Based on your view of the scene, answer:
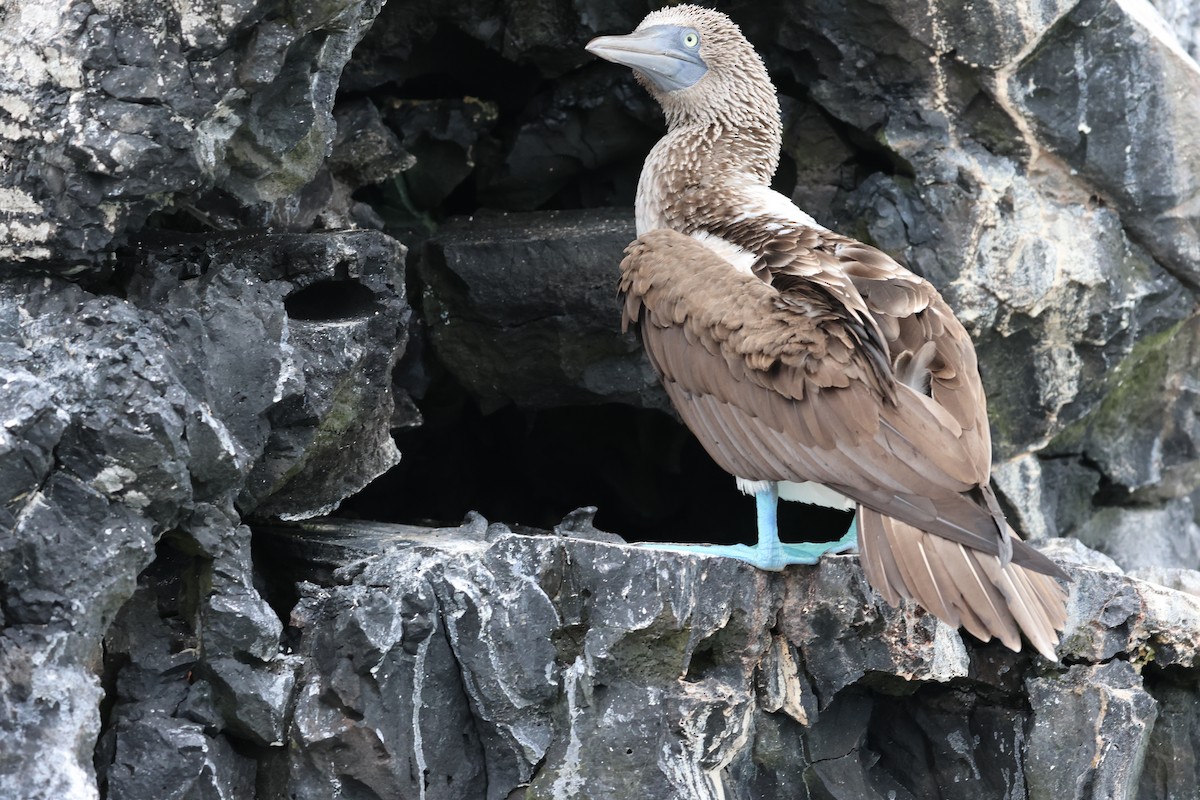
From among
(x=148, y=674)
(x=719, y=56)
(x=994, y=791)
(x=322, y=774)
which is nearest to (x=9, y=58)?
(x=148, y=674)

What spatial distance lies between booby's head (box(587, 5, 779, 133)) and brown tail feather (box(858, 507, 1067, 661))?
1.78 metres

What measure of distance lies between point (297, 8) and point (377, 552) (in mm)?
1476

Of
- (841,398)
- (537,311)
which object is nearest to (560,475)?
(537,311)

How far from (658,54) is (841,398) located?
5.30ft

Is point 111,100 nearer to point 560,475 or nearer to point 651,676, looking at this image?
point 651,676

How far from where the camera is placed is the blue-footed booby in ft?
10.4

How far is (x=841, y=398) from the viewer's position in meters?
3.37

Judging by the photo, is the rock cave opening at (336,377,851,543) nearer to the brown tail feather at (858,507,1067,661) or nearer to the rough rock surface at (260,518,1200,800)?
the rough rock surface at (260,518,1200,800)

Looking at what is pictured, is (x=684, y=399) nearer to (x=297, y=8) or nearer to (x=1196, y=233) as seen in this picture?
(x=297, y=8)

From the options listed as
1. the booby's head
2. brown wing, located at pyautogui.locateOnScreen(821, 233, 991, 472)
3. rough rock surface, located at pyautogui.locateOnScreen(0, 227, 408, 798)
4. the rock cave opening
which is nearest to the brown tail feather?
brown wing, located at pyautogui.locateOnScreen(821, 233, 991, 472)

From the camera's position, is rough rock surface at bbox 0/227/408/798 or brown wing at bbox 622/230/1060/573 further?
brown wing at bbox 622/230/1060/573

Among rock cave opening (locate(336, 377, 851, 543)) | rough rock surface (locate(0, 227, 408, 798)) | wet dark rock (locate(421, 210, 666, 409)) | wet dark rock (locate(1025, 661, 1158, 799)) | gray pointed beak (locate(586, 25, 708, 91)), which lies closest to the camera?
rough rock surface (locate(0, 227, 408, 798))

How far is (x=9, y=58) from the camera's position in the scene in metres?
3.12

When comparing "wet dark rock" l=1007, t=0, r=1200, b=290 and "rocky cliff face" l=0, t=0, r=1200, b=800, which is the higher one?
"wet dark rock" l=1007, t=0, r=1200, b=290
